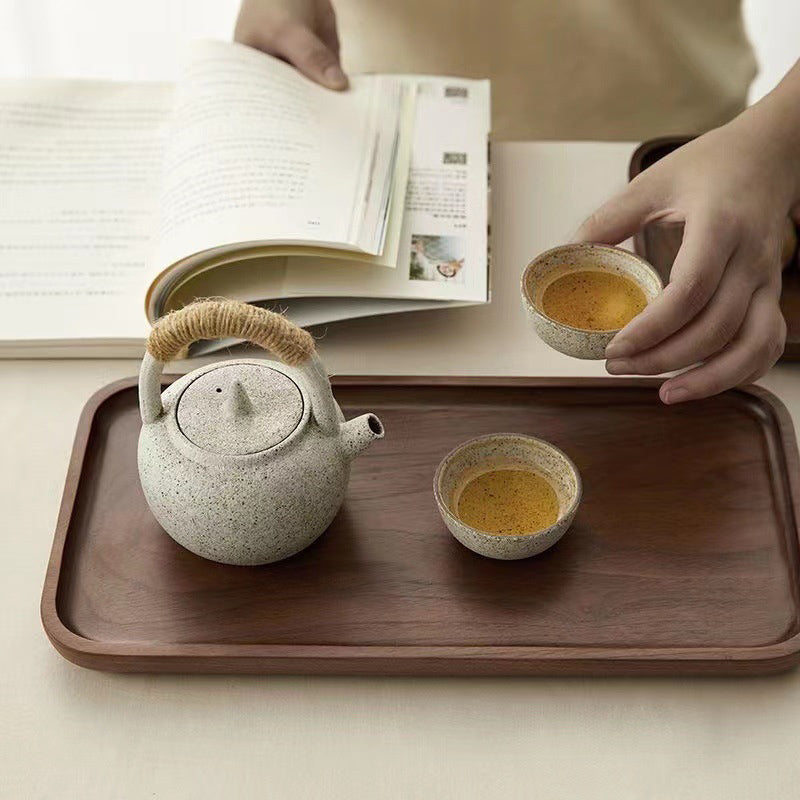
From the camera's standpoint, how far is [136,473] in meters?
0.86

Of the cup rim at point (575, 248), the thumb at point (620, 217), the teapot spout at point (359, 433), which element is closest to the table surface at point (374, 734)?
the teapot spout at point (359, 433)

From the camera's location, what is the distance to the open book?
944mm

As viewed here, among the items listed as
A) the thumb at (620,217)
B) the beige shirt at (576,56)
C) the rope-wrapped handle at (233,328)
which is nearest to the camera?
the rope-wrapped handle at (233,328)

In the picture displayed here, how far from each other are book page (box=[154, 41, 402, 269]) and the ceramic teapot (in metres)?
0.22

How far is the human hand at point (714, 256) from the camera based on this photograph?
31.5 inches

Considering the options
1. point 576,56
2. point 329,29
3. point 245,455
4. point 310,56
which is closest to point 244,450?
point 245,455

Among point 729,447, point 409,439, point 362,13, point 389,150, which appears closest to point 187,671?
point 409,439

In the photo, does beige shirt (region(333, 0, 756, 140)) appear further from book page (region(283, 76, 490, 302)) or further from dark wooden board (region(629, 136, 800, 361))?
dark wooden board (region(629, 136, 800, 361))

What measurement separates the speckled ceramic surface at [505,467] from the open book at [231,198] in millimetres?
181

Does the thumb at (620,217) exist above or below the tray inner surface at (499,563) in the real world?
above

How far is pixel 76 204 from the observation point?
1057mm

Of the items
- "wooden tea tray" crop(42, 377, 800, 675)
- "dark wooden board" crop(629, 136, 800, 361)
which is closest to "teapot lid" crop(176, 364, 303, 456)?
"wooden tea tray" crop(42, 377, 800, 675)

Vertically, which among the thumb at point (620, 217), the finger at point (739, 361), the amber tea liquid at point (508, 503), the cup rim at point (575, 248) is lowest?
the amber tea liquid at point (508, 503)

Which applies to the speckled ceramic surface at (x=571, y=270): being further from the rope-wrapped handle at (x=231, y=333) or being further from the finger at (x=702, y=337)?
the rope-wrapped handle at (x=231, y=333)
